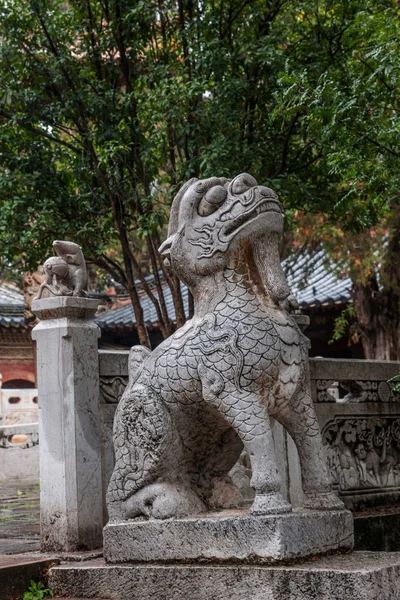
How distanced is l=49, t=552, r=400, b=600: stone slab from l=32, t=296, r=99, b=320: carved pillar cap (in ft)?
6.79

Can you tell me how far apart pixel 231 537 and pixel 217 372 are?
0.86m

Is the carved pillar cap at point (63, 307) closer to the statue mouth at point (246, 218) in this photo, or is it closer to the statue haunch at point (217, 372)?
the statue haunch at point (217, 372)

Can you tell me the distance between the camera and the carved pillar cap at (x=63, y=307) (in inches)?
258

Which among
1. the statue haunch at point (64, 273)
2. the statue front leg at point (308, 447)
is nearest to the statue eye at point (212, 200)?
the statue front leg at point (308, 447)

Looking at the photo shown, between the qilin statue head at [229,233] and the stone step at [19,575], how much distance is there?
2.00m

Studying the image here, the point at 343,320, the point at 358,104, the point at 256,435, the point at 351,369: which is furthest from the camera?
the point at 343,320

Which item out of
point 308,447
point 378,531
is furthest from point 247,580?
point 378,531

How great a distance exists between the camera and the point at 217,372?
4.71 metres

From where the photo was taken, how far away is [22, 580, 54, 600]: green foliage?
5.20m

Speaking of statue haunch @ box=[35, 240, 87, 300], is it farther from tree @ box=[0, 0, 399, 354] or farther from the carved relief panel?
tree @ box=[0, 0, 399, 354]

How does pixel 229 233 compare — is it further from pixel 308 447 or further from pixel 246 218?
pixel 308 447

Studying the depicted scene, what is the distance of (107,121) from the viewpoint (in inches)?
438

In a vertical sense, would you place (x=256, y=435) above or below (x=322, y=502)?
above

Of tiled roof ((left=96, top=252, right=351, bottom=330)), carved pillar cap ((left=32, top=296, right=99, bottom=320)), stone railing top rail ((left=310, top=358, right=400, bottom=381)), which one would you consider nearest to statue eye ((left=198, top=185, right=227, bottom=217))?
carved pillar cap ((left=32, top=296, right=99, bottom=320))
